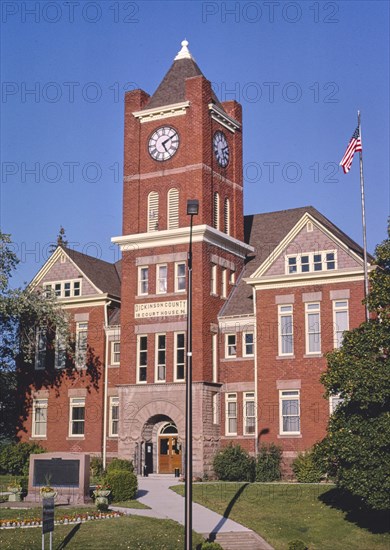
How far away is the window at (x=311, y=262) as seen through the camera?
43719 mm

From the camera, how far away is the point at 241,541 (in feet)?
90.3

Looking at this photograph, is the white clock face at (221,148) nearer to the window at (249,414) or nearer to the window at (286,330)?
the window at (286,330)

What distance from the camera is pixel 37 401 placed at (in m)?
51.5

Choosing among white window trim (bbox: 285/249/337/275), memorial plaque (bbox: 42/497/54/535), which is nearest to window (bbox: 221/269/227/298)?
white window trim (bbox: 285/249/337/275)

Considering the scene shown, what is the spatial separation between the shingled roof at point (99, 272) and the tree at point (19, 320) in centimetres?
376

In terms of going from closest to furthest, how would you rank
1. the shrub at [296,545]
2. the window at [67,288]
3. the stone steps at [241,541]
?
the shrub at [296,545] < the stone steps at [241,541] < the window at [67,288]

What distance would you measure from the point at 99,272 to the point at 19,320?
24.2 ft

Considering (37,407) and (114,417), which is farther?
(37,407)

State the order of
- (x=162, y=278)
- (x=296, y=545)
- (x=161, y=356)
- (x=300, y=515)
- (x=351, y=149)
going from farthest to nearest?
(x=162, y=278), (x=161, y=356), (x=351, y=149), (x=300, y=515), (x=296, y=545)

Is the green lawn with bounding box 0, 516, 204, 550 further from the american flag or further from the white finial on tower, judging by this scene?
the white finial on tower

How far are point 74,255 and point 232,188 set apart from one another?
11267mm

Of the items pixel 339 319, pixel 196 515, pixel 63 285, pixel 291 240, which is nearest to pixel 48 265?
pixel 63 285

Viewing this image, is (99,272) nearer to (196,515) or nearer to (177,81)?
(177,81)

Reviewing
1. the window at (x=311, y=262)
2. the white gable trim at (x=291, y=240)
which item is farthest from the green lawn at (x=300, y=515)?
the white gable trim at (x=291, y=240)
